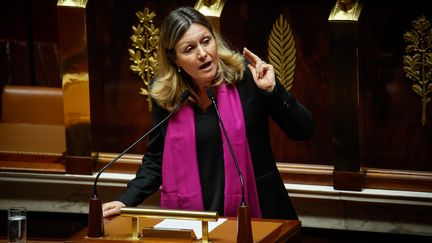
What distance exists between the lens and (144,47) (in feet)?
11.3

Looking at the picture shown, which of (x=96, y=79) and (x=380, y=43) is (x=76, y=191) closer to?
(x=96, y=79)

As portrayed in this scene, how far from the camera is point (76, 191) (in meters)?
3.52

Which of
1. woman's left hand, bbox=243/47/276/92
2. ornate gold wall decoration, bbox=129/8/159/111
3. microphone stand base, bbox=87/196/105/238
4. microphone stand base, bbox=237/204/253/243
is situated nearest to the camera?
microphone stand base, bbox=237/204/253/243

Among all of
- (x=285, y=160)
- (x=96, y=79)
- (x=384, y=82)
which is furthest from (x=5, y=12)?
(x=384, y=82)

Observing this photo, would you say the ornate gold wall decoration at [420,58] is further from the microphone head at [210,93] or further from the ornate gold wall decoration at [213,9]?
the microphone head at [210,93]

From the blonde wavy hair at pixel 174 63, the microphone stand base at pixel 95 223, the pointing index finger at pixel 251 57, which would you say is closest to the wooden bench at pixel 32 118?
the blonde wavy hair at pixel 174 63

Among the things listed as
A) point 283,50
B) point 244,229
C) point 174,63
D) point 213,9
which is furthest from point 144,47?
point 244,229

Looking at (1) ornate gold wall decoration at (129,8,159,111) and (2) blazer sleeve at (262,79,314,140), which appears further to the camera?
(1) ornate gold wall decoration at (129,8,159,111)

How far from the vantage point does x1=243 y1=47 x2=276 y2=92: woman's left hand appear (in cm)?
243

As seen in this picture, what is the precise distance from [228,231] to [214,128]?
1.35 feet

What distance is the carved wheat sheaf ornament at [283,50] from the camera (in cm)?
322

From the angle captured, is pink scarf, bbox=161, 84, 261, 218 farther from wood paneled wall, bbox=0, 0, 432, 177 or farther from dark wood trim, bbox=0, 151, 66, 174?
dark wood trim, bbox=0, 151, 66, 174

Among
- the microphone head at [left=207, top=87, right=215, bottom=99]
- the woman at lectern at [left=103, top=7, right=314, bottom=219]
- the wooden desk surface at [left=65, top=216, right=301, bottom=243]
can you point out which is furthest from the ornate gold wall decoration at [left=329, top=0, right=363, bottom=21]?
the wooden desk surface at [left=65, top=216, right=301, bottom=243]

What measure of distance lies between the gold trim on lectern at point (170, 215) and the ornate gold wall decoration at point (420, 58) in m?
1.24
